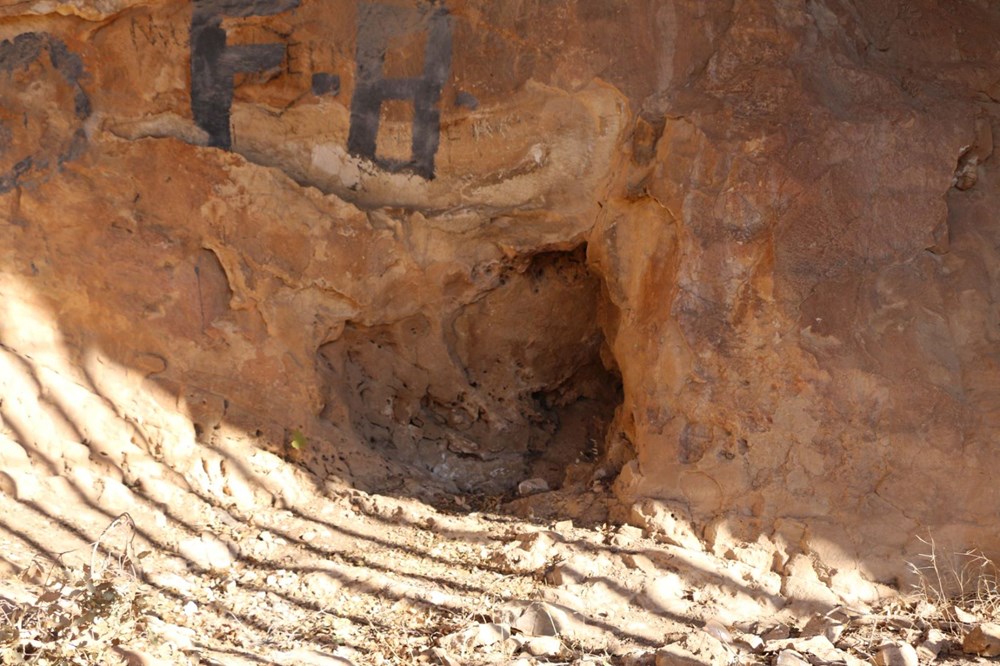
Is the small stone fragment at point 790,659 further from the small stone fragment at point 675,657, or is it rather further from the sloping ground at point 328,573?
the small stone fragment at point 675,657

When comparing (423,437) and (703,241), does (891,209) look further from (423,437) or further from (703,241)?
(423,437)

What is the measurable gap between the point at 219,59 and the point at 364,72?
0.60 m

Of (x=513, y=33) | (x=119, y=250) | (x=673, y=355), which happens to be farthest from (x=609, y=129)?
(x=119, y=250)

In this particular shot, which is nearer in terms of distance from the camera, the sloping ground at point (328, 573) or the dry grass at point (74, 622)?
the dry grass at point (74, 622)

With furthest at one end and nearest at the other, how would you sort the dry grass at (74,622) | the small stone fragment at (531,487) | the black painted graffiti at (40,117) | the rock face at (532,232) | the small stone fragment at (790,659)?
the small stone fragment at (531,487), the black painted graffiti at (40,117), the rock face at (532,232), the small stone fragment at (790,659), the dry grass at (74,622)

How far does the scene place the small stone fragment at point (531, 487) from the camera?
13.8 ft

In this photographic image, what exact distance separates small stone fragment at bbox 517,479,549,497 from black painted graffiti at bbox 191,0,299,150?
1.95 m

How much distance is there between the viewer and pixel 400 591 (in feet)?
11.1

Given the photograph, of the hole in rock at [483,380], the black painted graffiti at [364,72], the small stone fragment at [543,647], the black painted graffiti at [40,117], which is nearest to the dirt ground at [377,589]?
the small stone fragment at [543,647]

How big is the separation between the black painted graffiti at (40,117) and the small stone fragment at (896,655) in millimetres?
3480

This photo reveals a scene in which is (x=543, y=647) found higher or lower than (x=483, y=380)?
higher

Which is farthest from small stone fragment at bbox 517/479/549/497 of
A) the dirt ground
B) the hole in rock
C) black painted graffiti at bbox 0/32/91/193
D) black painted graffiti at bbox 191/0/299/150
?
black painted graffiti at bbox 0/32/91/193

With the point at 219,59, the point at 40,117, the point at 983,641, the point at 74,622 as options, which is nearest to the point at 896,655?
the point at 983,641

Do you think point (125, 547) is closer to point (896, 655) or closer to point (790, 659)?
point (790, 659)
